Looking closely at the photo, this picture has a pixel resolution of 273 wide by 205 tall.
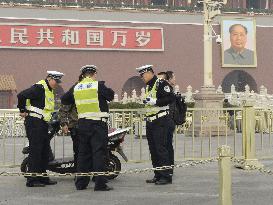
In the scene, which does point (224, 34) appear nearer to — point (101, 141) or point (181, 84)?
point (181, 84)

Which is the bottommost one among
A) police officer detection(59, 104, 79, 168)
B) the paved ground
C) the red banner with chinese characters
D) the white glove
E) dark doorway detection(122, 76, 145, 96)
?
the paved ground

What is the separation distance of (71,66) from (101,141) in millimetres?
26359

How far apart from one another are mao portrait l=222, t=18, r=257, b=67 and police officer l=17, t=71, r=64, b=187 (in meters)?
28.9

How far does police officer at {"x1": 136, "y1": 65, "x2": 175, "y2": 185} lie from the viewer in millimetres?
8203

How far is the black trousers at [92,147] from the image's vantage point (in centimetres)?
774

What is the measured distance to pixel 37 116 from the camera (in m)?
8.19

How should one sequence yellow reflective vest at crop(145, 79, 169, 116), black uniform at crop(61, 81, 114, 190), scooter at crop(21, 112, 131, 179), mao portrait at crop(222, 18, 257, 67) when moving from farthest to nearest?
mao portrait at crop(222, 18, 257, 67) < scooter at crop(21, 112, 131, 179) < yellow reflective vest at crop(145, 79, 169, 116) < black uniform at crop(61, 81, 114, 190)

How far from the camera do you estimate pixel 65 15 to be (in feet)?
111

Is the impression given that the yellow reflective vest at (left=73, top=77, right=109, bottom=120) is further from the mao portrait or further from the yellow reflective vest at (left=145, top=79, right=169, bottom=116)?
the mao portrait

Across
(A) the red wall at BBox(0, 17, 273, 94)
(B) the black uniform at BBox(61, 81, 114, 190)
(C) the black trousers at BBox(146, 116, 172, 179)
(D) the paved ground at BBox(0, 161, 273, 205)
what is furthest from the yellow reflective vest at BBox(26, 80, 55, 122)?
(A) the red wall at BBox(0, 17, 273, 94)

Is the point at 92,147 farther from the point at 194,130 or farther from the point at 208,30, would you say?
the point at 208,30

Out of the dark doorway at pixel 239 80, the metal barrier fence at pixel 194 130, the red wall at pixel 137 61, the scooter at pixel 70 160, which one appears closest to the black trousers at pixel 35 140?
the scooter at pixel 70 160

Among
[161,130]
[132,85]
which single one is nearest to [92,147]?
[161,130]

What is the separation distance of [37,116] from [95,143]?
3.47 ft
